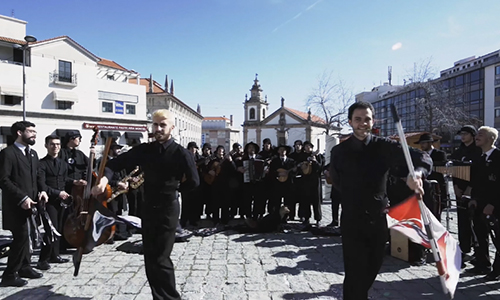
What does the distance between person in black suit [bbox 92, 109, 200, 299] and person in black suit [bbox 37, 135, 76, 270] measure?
2386mm

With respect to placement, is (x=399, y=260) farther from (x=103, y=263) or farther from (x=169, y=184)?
(x=103, y=263)

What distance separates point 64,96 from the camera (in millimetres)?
31891

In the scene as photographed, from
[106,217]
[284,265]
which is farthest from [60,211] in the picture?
[284,265]

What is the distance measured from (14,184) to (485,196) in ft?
21.3

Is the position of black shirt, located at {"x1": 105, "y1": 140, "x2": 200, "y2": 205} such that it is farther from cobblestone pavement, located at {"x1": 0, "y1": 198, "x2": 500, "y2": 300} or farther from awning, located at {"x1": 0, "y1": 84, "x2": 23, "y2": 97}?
awning, located at {"x1": 0, "y1": 84, "x2": 23, "y2": 97}

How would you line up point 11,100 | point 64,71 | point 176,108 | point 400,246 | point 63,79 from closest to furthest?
point 400,246 → point 11,100 → point 63,79 → point 64,71 → point 176,108

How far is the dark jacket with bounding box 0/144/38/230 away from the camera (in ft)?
14.4

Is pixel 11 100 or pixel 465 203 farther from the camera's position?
pixel 11 100

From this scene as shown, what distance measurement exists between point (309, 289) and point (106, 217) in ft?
8.83

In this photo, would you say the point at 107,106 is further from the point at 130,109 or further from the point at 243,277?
the point at 243,277

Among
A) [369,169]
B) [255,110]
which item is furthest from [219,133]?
[369,169]

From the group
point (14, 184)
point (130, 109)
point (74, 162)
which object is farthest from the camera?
point (130, 109)

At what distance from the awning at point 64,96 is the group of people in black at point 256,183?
28.5 m

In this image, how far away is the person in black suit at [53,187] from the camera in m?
5.14
